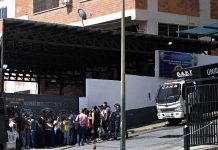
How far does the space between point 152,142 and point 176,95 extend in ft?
18.8

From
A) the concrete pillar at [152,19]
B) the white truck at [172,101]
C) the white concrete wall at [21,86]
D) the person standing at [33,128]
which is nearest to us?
the person standing at [33,128]

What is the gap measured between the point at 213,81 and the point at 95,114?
10.6 meters

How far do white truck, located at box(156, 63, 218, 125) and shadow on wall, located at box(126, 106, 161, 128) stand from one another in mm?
2597

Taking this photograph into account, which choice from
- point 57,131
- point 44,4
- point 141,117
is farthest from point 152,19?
point 57,131

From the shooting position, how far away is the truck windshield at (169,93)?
1105 inches

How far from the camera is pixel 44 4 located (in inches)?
1845

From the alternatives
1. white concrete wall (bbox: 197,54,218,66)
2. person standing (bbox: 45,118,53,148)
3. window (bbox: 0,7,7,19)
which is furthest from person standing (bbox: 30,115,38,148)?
window (bbox: 0,7,7,19)

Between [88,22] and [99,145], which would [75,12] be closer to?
[88,22]

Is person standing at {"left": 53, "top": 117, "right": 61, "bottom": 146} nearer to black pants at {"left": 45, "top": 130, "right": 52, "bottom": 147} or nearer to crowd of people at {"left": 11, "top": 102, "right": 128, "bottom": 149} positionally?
crowd of people at {"left": 11, "top": 102, "right": 128, "bottom": 149}

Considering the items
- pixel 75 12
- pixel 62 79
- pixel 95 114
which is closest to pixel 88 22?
pixel 75 12

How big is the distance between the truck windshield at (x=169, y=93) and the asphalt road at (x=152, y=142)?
156 cm

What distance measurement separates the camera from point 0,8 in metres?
55.0

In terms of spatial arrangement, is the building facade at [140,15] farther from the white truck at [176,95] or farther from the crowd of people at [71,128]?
the crowd of people at [71,128]

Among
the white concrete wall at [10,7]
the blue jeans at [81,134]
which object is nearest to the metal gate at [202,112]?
A: the blue jeans at [81,134]
